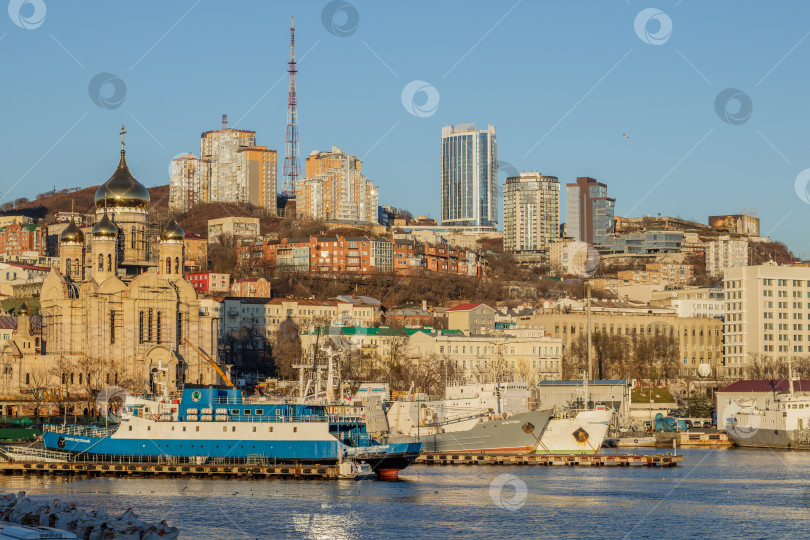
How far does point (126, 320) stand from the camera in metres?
94.3

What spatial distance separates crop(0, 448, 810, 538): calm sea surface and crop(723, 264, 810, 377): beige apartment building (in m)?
58.0

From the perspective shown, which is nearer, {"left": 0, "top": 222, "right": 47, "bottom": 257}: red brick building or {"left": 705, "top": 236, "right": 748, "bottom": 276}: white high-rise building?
{"left": 0, "top": 222, "right": 47, "bottom": 257}: red brick building

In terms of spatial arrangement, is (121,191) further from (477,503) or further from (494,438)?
(477,503)

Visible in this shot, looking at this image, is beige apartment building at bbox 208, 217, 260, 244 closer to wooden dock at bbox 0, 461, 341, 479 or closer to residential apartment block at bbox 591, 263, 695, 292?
residential apartment block at bbox 591, 263, 695, 292

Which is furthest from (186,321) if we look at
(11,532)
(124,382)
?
(11,532)

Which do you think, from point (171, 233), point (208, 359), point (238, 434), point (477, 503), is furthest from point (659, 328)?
point (477, 503)

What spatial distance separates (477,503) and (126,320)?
47.9 metres

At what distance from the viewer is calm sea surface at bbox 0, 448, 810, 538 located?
46.0 metres

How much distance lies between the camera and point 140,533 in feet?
128

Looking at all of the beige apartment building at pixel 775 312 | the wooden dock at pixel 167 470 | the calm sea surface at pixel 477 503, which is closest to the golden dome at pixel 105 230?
the wooden dock at pixel 167 470

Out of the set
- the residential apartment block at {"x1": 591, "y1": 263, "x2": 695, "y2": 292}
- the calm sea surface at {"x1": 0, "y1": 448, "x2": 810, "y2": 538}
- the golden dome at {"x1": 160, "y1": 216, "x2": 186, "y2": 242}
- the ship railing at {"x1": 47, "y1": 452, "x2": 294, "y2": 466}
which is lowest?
the calm sea surface at {"x1": 0, "y1": 448, "x2": 810, "y2": 538}

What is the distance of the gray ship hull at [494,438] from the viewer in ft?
236

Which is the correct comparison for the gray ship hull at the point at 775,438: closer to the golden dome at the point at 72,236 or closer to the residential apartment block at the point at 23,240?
the golden dome at the point at 72,236

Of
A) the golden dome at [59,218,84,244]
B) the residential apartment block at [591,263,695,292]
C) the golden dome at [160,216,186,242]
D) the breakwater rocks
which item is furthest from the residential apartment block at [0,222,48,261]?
the breakwater rocks
